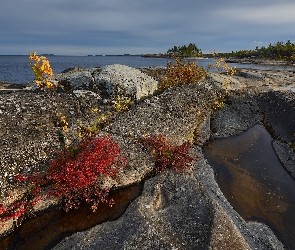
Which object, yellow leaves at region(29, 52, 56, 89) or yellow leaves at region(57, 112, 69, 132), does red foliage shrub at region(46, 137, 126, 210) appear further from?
yellow leaves at region(29, 52, 56, 89)

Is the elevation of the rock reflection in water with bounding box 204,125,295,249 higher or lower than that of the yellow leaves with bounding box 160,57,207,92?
lower

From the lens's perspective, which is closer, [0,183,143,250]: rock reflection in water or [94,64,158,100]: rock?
[0,183,143,250]: rock reflection in water

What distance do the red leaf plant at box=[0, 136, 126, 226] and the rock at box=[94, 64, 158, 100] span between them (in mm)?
8524

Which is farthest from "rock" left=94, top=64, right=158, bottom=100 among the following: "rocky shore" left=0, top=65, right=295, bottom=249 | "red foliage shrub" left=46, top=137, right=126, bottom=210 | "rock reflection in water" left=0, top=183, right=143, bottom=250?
"rock reflection in water" left=0, top=183, right=143, bottom=250

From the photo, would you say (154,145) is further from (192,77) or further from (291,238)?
(192,77)

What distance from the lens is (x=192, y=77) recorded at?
30672 mm

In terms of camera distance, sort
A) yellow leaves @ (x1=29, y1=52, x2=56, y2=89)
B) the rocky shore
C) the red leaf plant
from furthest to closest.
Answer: yellow leaves @ (x1=29, y1=52, x2=56, y2=89) < the red leaf plant < the rocky shore

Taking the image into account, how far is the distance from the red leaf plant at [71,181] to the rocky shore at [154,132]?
2.04ft

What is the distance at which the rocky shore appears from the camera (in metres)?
10.5

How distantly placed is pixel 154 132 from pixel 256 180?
26.6ft

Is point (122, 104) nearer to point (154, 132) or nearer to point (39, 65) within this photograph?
point (154, 132)

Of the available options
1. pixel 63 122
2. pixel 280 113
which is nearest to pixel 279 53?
pixel 280 113

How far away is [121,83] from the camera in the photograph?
22.4 meters

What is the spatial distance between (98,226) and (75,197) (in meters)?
2.40
